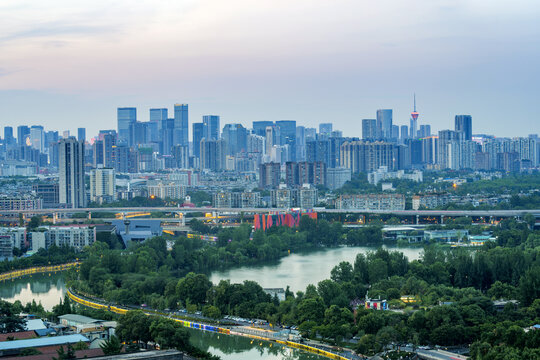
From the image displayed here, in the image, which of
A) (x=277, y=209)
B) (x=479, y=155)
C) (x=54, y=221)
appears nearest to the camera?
(x=54, y=221)

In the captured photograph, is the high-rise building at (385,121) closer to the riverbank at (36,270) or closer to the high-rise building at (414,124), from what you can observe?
the high-rise building at (414,124)

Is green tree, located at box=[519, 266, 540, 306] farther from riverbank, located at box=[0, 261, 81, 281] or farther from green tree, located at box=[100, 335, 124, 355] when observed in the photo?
riverbank, located at box=[0, 261, 81, 281]

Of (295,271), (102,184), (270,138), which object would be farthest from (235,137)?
(295,271)

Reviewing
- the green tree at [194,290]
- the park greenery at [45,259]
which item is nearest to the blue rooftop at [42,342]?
the green tree at [194,290]

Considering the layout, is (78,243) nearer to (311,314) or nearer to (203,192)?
(311,314)

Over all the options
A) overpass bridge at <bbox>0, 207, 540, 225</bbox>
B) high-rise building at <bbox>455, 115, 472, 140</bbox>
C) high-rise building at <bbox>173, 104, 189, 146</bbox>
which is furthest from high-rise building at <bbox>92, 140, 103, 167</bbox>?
overpass bridge at <bbox>0, 207, 540, 225</bbox>

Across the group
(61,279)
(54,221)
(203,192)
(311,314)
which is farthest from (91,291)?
(203,192)

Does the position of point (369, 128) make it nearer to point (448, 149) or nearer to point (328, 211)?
point (448, 149)
